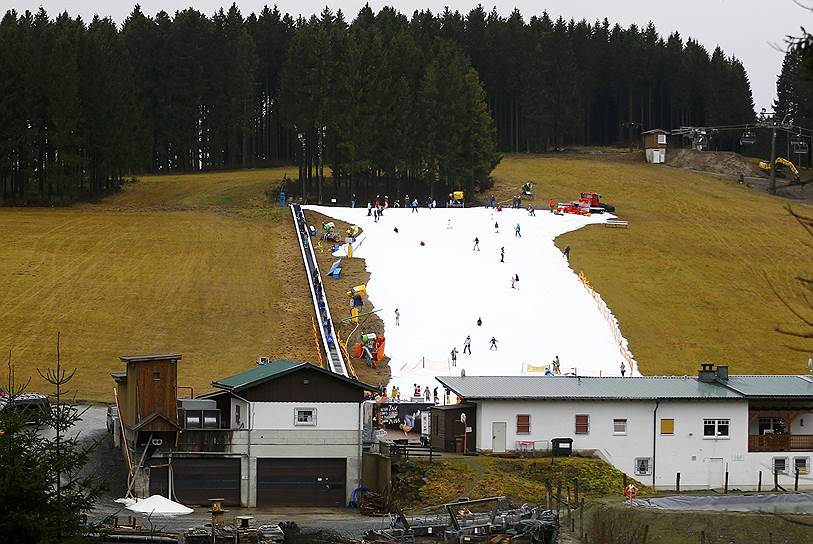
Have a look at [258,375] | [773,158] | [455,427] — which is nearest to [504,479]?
[455,427]

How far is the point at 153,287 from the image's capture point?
7350 centimetres

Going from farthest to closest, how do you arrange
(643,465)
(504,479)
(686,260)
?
(686,260)
(643,465)
(504,479)

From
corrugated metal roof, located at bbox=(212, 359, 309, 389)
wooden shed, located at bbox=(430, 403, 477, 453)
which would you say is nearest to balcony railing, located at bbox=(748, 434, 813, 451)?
wooden shed, located at bbox=(430, 403, 477, 453)

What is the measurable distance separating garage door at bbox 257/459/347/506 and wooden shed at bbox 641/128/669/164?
323 feet

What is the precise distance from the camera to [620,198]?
110125 mm

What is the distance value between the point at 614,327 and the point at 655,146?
72454 millimetres

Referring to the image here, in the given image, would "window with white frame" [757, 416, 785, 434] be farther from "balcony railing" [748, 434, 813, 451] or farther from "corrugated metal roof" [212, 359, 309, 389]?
"corrugated metal roof" [212, 359, 309, 389]

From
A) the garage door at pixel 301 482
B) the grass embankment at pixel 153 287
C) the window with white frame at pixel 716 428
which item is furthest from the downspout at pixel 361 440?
the grass embankment at pixel 153 287

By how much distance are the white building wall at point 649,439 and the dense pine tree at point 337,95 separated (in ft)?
184

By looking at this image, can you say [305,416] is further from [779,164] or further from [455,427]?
[779,164]

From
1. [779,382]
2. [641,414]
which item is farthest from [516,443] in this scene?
[779,382]

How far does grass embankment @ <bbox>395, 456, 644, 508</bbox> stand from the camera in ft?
129

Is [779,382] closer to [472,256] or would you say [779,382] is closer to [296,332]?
[296,332]

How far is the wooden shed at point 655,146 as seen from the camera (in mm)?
135375
